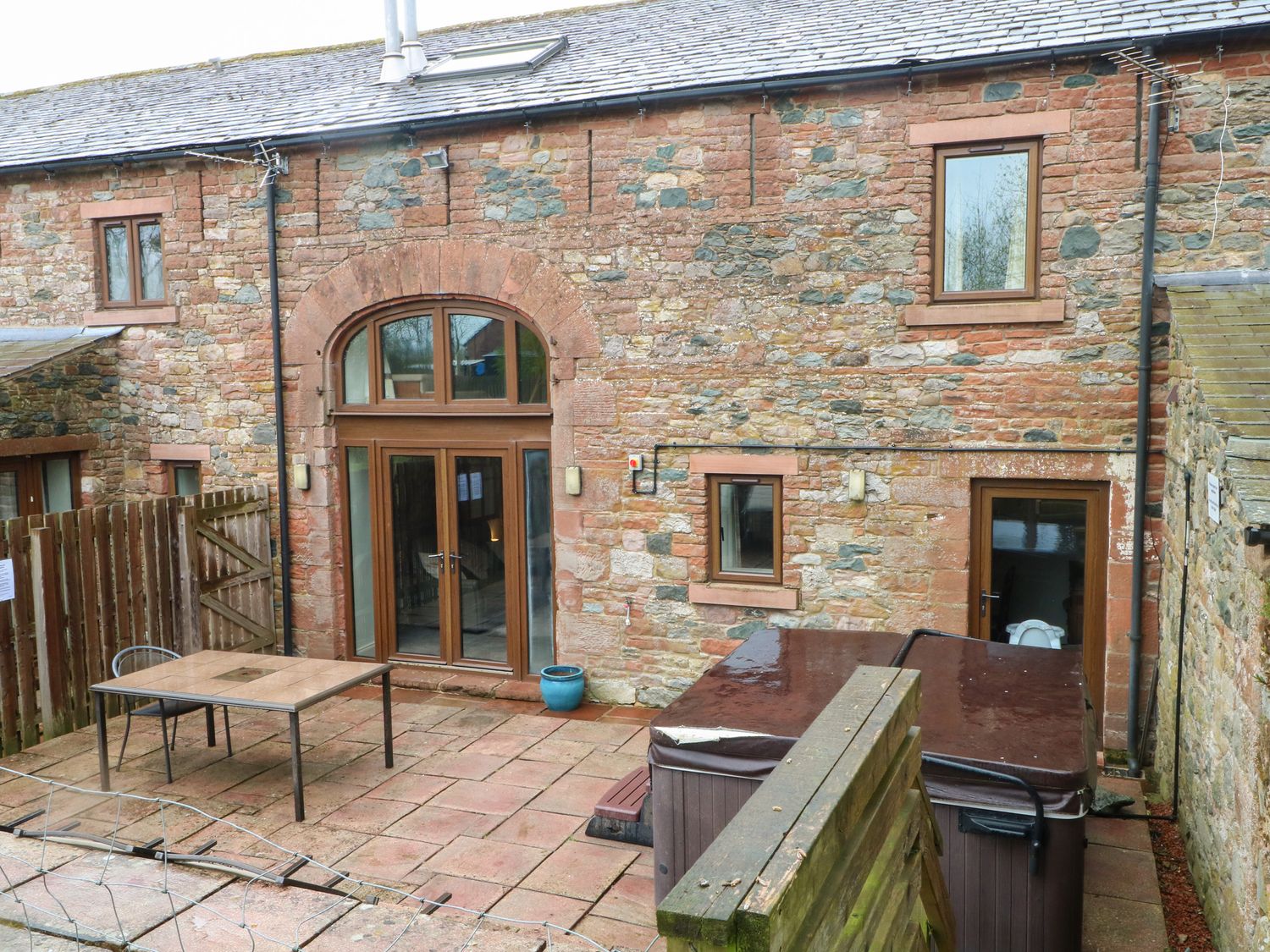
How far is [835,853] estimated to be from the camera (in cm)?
242

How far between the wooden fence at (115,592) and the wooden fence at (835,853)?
625cm

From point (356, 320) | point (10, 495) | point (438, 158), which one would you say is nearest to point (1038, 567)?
point (438, 158)

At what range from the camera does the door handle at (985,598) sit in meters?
7.42

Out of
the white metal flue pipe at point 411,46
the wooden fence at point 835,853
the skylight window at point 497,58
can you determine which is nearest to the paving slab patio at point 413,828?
the wooden fence at point 835,853

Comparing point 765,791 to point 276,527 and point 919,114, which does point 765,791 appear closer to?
point 919,114

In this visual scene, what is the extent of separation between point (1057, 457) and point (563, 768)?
12.9 ft

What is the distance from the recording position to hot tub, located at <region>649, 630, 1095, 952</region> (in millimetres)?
4297

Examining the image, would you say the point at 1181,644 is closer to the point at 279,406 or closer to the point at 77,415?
the point at 279,406

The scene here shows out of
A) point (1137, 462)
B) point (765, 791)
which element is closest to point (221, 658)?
point (765, 791)

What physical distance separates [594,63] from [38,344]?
18.8 feet

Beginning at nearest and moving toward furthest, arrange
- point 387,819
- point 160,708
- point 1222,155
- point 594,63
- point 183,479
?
1. point 387,819
2. point 1222,155
3. point 160,708
4. point 594,63
5. point 183,479

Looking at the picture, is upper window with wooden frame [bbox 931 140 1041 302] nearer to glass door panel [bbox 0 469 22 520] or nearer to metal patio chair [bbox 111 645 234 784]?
metal patio chair [bbox 111 645 234 784]

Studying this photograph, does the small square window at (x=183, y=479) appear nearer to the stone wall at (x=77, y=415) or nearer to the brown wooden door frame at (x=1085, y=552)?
the stone wall at (x=77, y=415)

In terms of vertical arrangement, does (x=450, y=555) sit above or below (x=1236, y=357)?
below
